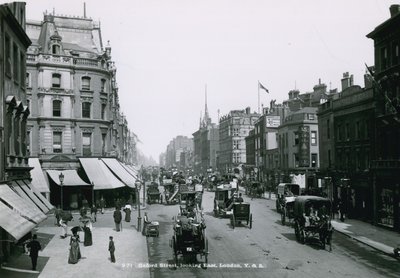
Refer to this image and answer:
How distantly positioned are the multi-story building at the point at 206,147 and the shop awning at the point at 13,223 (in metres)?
118

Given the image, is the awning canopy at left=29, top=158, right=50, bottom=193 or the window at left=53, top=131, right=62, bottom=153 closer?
the awning canopy at left=29, top=158, right=50, bottom=193

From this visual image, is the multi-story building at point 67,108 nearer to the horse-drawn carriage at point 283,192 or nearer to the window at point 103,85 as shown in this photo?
the window at point 103,85

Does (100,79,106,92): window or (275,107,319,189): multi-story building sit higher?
(100,79,106,92): window

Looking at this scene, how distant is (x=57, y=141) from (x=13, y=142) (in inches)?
838

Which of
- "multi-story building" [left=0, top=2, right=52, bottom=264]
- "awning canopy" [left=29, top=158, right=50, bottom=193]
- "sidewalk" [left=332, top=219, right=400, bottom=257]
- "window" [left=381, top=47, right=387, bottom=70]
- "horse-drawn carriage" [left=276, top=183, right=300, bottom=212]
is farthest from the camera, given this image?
"horse-drawn carriage" [left=276, top=183, right=300, bottom=212]

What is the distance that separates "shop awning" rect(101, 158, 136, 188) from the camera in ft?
146

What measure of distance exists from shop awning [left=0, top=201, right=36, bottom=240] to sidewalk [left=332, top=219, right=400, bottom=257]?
17707mm

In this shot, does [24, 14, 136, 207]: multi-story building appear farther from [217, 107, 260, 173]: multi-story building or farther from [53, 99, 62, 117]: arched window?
[217, 107, 260, 173]: multi-story building

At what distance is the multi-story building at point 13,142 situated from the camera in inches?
667

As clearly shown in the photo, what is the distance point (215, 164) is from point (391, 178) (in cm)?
11136

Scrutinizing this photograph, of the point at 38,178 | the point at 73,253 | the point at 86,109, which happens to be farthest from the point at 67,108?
the point at 73,253

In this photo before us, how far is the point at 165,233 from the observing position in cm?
2969

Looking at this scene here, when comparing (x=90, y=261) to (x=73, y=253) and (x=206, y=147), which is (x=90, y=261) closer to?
(x=73, y=253)

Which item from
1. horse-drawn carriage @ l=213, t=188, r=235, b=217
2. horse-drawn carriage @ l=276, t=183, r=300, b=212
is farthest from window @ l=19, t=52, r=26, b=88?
horse-drawn carriage @ l=276, t=183, r=300, b=212
